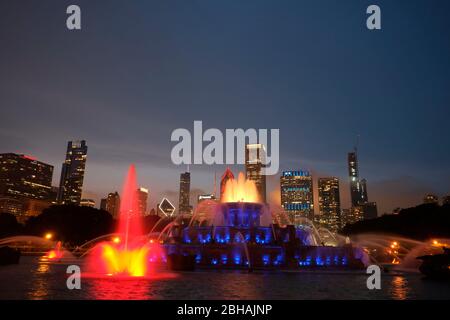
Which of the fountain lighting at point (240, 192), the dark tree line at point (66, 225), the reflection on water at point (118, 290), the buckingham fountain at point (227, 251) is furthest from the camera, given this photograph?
the dark tree line at point (66, 225)

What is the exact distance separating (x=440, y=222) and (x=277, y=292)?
73185 millimetres

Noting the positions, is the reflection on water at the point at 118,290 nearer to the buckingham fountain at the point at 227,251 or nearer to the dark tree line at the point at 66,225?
the buckingham fountain at the point at 227,251

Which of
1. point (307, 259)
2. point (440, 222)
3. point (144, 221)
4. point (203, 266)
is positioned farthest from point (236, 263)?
point (144, 221)

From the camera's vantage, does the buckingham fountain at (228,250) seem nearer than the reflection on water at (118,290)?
No

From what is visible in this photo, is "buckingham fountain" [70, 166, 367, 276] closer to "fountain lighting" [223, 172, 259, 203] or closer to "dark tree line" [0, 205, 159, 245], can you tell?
"fountain lighting" [223, 172, 259, 203]

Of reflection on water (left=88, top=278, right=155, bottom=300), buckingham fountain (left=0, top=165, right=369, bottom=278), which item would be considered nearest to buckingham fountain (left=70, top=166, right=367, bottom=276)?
buckingham fountain (left=0, top=165, right=369, bottom=278)

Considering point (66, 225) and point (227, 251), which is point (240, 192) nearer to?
point (227, 251)

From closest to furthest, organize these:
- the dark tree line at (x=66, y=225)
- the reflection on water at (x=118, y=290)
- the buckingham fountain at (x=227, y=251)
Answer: the reflection on water at (x=118, y=290) → the buckingham fountain at (x=227, y=251) → the dark tree line at (x=66, y=225)

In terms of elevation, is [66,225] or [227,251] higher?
[66,225]

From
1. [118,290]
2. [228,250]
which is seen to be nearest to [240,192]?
[228,250]

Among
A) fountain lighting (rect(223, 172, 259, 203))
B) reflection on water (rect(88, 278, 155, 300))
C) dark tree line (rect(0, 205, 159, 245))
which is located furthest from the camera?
dark tree line (rect(0, 205, 159, 245))

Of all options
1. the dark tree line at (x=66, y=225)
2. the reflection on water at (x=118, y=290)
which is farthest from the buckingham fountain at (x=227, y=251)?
the dark tree line at (x=66, y=225)
